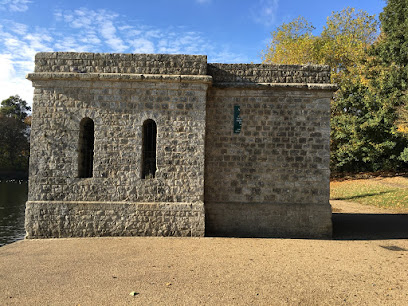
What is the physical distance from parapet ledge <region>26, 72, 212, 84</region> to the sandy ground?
13.6 feet

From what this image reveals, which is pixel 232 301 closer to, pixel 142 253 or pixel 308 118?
pixel 142 253

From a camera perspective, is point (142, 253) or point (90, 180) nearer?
point (142, 253)

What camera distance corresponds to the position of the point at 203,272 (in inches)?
217

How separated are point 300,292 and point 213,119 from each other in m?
5.32

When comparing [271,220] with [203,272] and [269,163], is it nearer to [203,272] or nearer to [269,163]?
[269,163]

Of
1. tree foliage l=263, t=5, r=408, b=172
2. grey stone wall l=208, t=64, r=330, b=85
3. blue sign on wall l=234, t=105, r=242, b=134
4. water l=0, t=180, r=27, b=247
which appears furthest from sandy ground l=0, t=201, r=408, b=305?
tree foliage l=263, t=5, r=408, b=172

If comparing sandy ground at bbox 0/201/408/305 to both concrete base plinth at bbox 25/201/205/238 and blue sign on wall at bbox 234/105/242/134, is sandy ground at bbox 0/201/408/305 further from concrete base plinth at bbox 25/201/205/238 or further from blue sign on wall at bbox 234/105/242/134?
blue sign on wall at bbox 234/105/242/134

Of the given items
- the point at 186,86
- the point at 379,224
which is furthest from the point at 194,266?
the point at 379,224

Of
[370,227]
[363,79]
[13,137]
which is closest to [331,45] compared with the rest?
[363,79]

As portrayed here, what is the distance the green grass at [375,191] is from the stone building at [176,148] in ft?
32.3

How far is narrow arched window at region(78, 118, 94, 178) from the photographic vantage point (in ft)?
28.0

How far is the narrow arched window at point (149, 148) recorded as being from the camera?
8.54m

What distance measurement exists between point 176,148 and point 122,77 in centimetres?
237

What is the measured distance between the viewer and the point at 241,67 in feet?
29.3
